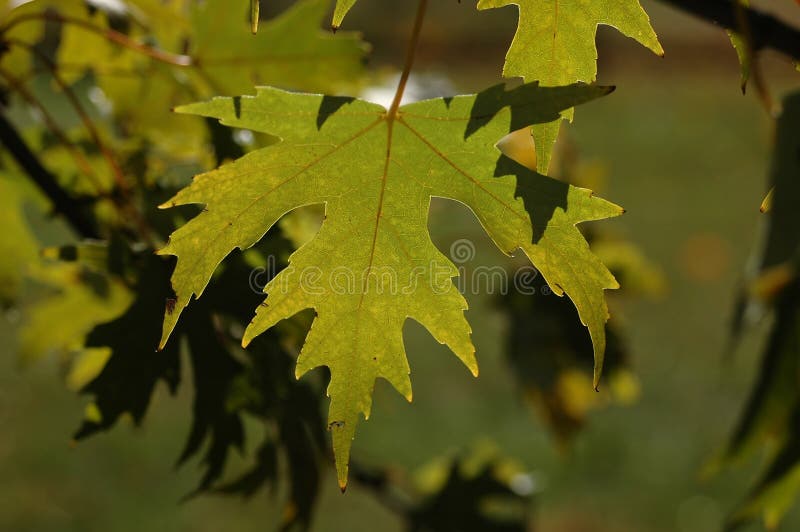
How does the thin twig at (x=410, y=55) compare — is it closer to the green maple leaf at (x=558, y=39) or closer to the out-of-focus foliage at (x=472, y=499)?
the green maple leaf at (x=558, y=39)

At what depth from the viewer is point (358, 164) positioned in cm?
72

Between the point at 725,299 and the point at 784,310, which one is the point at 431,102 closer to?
the point at 784,310

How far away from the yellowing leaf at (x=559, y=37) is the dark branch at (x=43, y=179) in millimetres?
542

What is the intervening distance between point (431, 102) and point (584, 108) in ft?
18.3

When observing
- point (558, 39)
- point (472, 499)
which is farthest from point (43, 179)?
point (472, 499)

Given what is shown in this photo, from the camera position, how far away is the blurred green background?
271cm

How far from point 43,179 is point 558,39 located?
0.59 metres

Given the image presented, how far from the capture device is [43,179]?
942mm

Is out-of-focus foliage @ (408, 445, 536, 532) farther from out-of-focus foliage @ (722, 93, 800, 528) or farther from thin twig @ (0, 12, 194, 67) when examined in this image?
thin twig @ (0, 12, 194, 67)

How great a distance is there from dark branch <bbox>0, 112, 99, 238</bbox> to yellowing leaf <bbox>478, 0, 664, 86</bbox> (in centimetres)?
54

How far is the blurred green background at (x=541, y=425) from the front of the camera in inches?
107

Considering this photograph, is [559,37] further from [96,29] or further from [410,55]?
[96,29]

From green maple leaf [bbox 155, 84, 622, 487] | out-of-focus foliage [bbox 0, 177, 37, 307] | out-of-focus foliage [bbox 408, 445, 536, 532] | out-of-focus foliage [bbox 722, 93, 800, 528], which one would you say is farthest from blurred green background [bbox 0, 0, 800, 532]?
green maple leaf [bbox 155, 84, 622, 487]

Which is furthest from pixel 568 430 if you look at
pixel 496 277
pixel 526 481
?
pixel 496 277
